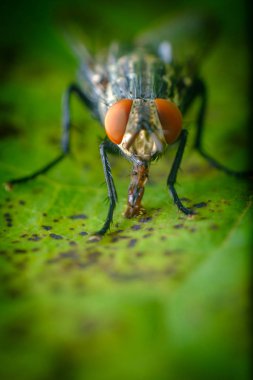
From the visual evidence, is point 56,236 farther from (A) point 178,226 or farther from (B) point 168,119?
(B) point 168,119

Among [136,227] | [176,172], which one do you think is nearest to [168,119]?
[176,172]

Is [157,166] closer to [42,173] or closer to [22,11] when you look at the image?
[42,173]

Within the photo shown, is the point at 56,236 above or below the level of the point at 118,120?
below

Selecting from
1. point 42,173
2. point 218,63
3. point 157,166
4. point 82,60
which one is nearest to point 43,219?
point 42,173

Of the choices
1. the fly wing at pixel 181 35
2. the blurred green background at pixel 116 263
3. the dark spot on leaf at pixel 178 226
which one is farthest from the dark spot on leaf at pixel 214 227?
the fly wing at pixel 181 35

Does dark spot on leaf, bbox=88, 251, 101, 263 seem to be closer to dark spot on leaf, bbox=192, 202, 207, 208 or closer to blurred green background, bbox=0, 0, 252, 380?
blurred green background, bbox=0, 0, 252, 380

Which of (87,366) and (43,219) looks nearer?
(87,366)

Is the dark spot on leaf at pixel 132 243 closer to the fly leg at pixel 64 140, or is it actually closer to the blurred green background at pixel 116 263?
the blurred green background at pixel 116 263
